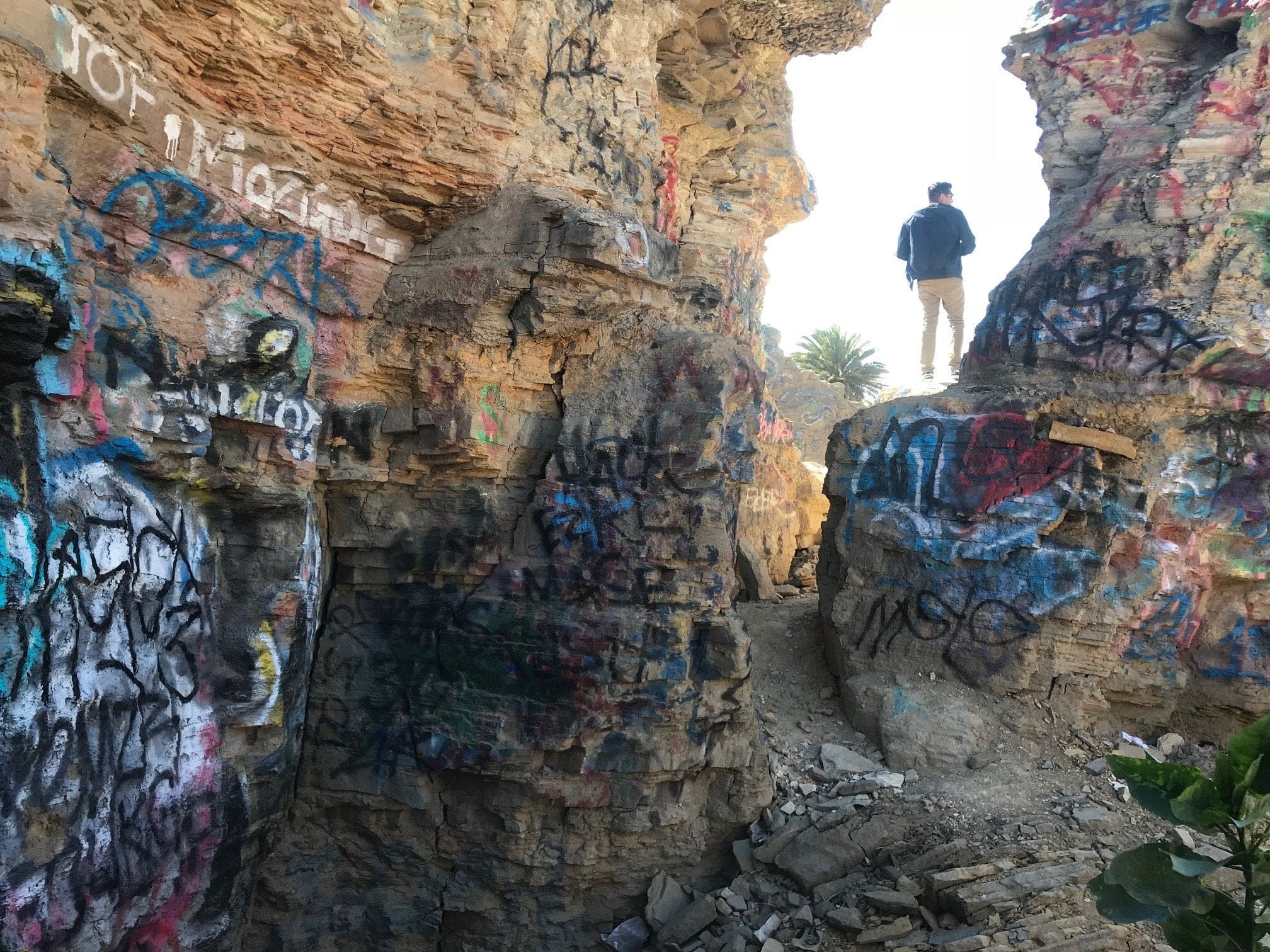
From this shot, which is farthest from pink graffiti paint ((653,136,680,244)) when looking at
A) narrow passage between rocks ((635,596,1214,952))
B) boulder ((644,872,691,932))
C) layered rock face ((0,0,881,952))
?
boulder ((644,872,691,932))

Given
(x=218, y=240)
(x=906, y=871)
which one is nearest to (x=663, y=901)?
(x=906, y=871)

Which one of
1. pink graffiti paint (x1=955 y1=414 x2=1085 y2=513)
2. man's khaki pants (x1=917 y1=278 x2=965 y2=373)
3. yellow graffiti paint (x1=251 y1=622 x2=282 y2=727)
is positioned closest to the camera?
yellow graffiti paint (x1=251 y1=622 x2=282 y2=727)

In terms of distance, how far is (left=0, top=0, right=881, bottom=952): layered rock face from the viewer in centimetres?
391

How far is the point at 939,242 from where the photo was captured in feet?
28.4

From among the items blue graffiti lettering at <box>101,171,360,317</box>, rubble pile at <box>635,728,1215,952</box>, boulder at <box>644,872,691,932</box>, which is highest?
blue graffiti lettering at <box>101,171,360,317</box>

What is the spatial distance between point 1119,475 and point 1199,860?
4348mm

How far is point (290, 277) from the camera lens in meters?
4.66

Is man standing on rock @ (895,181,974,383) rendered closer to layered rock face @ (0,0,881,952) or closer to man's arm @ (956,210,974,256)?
man's arm @ (956,210,974,256)

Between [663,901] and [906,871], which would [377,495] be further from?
[906,871]

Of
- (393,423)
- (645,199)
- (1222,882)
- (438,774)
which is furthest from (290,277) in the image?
(1222,882)

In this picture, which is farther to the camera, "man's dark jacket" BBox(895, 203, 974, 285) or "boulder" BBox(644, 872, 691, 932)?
"man's dark jacket" BBox(895, 203, 974, 285)

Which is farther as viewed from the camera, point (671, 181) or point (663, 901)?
point (671, 181)

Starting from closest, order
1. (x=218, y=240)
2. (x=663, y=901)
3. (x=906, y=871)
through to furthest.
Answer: (x=218, y=240) < (x=906, y=871) < (x=663, y=901)

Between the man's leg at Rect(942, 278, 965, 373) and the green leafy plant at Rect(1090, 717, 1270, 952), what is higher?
the man's leg at Rect(942, 278, 965, 373)
